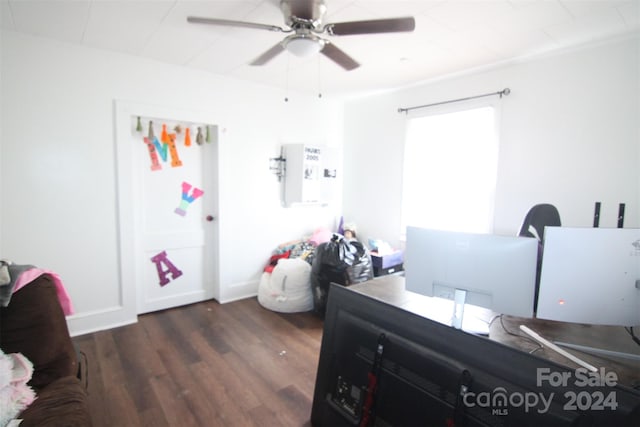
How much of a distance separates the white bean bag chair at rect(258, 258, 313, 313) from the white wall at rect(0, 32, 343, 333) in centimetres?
55

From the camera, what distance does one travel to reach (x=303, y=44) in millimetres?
1975

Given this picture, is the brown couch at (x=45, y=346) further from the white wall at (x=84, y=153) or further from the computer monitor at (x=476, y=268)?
the computer monitor at (x=476, y=268)

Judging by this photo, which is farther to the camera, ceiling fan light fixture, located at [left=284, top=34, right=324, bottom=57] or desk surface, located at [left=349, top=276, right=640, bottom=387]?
ceiling fan light fixture, located at [left=284, top=34, right=324, bottom=57]

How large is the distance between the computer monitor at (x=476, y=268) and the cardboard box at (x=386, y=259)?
7.31ft

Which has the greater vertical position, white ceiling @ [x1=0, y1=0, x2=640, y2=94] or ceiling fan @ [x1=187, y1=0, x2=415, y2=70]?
white ceiling @ [x1=0, y1=0, x2=640, y2=94]

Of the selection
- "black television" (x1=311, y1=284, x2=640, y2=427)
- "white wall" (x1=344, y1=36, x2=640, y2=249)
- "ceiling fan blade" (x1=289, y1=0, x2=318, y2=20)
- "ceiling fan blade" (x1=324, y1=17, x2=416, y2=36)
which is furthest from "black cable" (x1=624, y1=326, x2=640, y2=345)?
"ceiling fan blade" (x1=289, y1=0, x2=318, y2=20)

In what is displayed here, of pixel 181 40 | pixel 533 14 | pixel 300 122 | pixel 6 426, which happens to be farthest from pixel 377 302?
pixel 300 122

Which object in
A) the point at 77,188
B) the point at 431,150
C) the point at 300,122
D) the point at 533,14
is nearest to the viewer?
the point at 533,14

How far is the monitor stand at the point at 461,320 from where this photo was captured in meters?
1.42

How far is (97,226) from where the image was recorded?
2.95m

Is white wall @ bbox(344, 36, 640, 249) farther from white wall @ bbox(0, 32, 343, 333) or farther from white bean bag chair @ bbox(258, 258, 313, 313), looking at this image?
white wall @ bbox(0, 32, 343, 333)

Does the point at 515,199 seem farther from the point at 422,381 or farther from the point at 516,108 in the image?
the point at 422,381

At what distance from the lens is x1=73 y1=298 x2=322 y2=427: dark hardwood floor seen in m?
1.96

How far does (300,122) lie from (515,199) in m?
2.65
